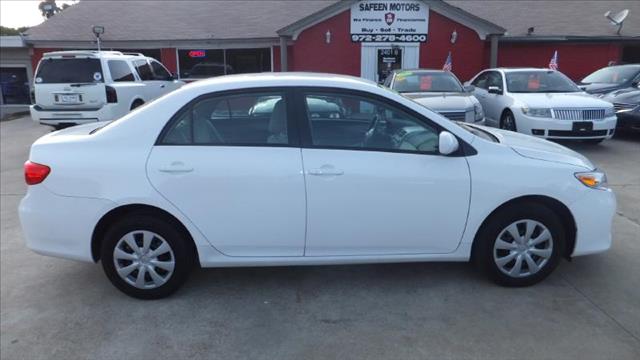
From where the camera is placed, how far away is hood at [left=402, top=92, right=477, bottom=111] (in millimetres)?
8703

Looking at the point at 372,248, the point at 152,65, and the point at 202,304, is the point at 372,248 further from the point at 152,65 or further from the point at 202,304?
the point at 152,65

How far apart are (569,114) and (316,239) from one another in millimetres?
6996

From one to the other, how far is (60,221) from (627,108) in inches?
436

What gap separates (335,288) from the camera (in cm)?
399

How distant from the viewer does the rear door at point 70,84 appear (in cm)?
993

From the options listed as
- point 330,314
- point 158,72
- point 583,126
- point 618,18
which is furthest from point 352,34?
point 330,314

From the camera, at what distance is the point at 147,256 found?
3.74 meters

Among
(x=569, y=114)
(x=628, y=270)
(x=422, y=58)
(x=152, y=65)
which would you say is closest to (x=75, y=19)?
(x=152, y=65)

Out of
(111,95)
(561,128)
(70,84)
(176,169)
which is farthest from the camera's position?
(111,95)

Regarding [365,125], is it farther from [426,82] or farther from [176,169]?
[426,82]

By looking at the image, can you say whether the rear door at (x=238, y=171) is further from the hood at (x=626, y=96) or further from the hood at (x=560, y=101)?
the hood at (x=626, y=96)

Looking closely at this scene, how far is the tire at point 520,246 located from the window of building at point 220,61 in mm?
15026

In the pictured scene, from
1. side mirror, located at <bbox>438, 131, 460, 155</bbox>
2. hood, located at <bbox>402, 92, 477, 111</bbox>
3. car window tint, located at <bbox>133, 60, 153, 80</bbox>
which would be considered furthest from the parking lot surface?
car window tint, located at <bbox>133, 60, 153, 80</bbox>

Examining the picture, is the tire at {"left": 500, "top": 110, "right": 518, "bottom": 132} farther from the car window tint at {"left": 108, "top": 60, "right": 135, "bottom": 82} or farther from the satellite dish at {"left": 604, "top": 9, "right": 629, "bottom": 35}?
the satellite dish at {"left": 604, "top": 9, "right": 629, "bottom": 35}
